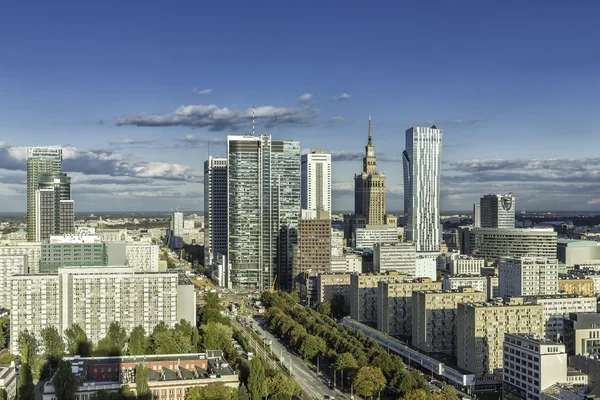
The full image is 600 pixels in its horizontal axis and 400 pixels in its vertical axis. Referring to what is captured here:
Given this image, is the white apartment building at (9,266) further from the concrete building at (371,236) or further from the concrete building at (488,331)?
the concrete building at (371,236)

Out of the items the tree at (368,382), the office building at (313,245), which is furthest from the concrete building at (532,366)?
the office building at (313,245)

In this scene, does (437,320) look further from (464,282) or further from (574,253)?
(574,253)

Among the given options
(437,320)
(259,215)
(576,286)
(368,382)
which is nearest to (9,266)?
(259,215)

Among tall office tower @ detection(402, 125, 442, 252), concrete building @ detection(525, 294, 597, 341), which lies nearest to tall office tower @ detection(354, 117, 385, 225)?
tall office tower @ detection(402, 125, 442, 252)

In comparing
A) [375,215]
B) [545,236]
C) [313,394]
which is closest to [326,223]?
[545,236]

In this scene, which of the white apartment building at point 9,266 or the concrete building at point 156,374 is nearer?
the concrete building at point 156,374

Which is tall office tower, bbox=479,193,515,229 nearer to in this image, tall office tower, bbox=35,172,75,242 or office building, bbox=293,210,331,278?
office building, bbox=293,210,331,278

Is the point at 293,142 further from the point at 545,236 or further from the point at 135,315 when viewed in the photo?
the point at 135,315
